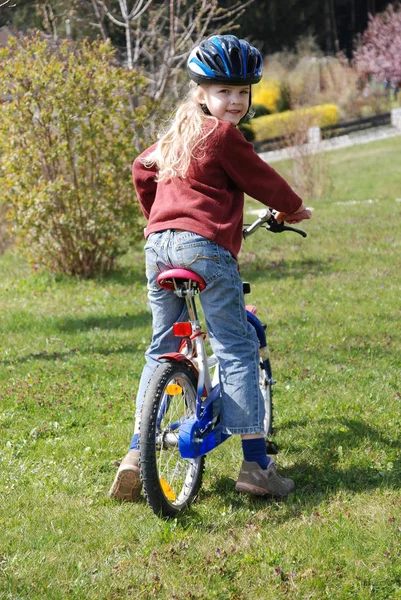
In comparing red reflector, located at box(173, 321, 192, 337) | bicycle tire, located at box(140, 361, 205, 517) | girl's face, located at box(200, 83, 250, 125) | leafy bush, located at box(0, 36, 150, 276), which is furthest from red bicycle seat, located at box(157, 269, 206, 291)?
leafy bush, located at box(0, 36, 150, 276)

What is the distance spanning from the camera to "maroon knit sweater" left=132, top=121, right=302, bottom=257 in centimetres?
367

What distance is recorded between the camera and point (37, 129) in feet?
29.3

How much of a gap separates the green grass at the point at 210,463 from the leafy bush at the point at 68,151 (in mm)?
695

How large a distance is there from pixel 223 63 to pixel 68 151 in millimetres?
5629

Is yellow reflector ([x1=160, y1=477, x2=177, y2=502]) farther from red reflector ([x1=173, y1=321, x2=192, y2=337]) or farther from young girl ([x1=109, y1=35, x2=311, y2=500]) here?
red reflector ([x1=173, y1=321, x2=192, y2=337])

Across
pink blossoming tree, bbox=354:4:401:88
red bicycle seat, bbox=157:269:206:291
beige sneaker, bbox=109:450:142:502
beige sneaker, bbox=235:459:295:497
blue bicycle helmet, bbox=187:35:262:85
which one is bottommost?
pink blossoming tree, bbox=354:4:401:88

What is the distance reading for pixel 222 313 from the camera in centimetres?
375

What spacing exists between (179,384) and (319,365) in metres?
2.52

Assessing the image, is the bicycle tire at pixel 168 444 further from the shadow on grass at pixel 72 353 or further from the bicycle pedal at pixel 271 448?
the shadow on grass at pixel 72 353

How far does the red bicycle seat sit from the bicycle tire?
1.12 ft

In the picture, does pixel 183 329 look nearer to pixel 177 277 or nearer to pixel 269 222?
pixel 177 277

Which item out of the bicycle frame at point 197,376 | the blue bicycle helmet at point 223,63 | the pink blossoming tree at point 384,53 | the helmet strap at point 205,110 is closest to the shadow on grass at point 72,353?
the bicycle frame at point 197,376

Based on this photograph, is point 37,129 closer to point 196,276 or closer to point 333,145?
point 196,276

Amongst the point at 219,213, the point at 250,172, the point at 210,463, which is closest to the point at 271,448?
the point at 210,463
